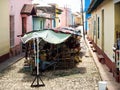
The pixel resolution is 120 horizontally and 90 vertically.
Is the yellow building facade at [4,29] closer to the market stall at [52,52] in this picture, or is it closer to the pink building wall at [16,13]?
the pink building wall at [16,13]

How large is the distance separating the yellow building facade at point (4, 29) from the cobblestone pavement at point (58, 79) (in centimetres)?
241


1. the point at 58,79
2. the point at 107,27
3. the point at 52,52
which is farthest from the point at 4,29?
the point at 58,79

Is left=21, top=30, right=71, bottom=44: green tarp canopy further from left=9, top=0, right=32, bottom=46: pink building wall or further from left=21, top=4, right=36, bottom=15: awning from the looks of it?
left=21, top=4, right=36, bottom=15: awning

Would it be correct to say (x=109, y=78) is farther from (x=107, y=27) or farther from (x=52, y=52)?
(x=52, y=52)

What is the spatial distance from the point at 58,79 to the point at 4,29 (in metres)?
6.28

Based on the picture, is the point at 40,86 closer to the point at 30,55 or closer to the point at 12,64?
the point at 30,55

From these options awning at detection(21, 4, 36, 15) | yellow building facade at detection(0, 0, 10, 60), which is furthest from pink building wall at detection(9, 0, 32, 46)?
yellow building facade at detection(0, 0, 10, 60)

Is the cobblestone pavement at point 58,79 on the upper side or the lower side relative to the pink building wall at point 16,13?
lower

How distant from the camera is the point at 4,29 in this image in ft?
53.4

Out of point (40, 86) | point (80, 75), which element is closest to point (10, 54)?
point (80, 75)

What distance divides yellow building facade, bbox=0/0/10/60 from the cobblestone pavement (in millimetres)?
2410

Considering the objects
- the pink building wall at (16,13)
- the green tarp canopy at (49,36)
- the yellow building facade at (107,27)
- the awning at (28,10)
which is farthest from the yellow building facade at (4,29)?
the yellow building facade at (107,27)

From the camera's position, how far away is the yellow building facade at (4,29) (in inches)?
620

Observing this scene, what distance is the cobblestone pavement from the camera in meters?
9.74
